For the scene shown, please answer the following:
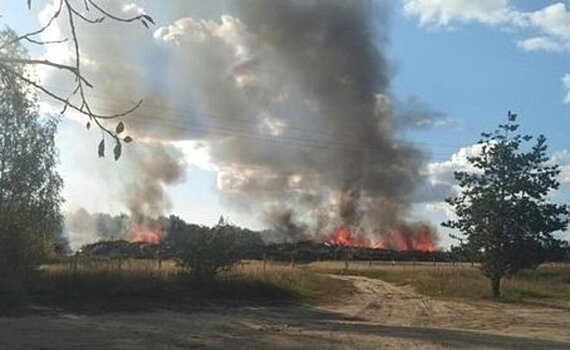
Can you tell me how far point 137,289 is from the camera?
3612 centimetres

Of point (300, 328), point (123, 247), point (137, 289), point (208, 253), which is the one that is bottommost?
point (300, 328)

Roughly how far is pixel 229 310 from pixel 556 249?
807 inches

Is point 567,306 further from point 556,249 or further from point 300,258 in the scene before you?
point 300,258

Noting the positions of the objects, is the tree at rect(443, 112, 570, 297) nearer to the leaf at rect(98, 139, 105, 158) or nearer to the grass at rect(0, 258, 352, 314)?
the grass at rect(0, 258, 352, 314)

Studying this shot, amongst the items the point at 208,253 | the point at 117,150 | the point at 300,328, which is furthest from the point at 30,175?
the point at 117,150

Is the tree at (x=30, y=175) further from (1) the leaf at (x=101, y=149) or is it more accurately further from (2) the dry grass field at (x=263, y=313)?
(1) the leaf at (x=101, y=149)

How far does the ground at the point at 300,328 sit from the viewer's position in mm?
20703

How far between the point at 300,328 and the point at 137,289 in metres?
12.6

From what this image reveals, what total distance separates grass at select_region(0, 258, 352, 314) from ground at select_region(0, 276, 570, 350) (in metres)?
2.36

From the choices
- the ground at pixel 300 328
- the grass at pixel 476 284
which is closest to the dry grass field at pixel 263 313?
the ground at pixel 300 328

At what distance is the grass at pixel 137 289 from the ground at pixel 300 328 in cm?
236

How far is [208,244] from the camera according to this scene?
40.0 m

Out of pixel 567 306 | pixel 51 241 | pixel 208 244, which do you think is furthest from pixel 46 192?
pixel 567 306

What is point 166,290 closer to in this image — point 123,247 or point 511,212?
point 511,212
